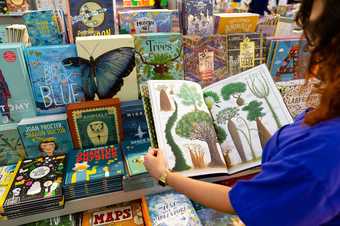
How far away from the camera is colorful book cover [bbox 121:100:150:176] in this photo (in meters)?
1.17

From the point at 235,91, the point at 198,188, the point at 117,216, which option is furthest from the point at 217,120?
the point at 117,216

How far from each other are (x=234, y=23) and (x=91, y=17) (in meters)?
0.67

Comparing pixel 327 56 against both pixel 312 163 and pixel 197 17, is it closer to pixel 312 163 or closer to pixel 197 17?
pixel 312 163

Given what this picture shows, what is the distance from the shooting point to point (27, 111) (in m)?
1.18

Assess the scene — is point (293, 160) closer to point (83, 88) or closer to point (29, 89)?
point (83, 88)

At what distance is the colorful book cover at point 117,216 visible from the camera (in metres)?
1.16

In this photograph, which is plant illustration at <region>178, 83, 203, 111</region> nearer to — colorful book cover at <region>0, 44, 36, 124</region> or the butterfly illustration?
the butterfly illustration

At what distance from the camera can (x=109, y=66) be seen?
1.20m

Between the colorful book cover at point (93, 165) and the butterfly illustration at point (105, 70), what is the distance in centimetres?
24

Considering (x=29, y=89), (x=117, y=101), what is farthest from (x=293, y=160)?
(x=29, y=89)

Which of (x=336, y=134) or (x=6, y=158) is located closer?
(x=336, y=134)

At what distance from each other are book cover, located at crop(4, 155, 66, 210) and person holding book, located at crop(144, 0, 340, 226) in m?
0.70

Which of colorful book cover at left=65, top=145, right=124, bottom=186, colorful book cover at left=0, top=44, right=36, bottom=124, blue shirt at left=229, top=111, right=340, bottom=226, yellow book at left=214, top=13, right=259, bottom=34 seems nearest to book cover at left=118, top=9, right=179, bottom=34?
yellow book at left=214, top=13, right=259, bottom=34

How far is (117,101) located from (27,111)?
15.1 inches
